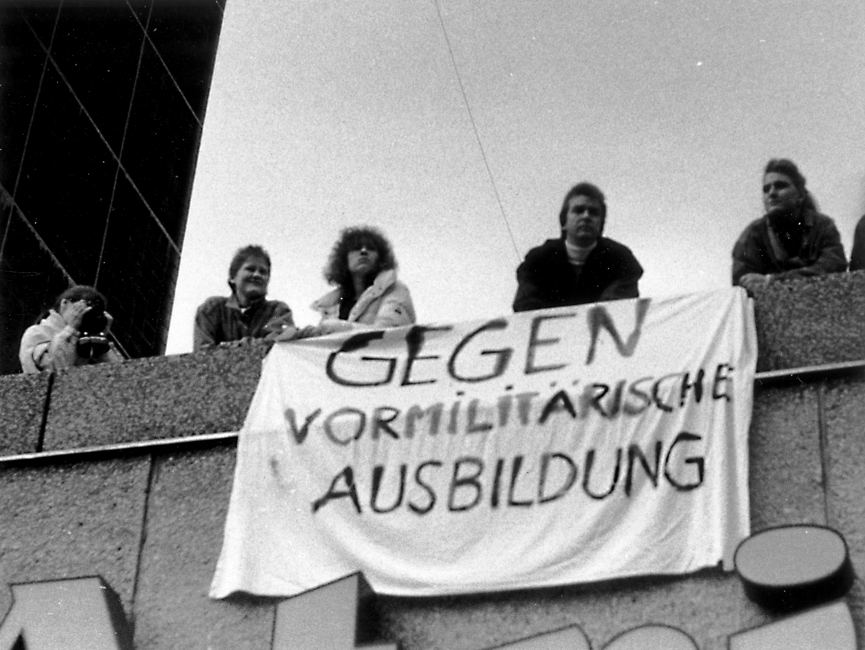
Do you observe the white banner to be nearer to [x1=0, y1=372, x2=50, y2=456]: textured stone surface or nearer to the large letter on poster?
the large letter on poster

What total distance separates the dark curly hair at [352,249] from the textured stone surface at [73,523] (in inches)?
51.9

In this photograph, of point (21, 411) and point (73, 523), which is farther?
point (21, 411)

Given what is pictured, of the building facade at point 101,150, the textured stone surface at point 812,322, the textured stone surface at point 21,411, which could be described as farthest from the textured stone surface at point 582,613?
the building facade at point 101,150

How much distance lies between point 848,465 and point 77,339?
3976 millimetres

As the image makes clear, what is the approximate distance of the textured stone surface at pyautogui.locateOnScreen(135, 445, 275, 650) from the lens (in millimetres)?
7484

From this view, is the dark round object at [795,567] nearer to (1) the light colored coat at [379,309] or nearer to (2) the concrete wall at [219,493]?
(2) the concrete wall at [219,493]

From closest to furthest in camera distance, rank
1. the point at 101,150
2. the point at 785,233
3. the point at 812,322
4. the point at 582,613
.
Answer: the point at 582,613, the point at 812,322, the point at 785,233, the point at 101,150

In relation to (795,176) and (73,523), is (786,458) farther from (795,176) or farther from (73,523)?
(73,523)

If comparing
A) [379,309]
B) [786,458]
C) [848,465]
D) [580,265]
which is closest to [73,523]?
[379,309]

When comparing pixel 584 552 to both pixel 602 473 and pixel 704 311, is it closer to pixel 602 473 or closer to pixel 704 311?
pixel 602 473

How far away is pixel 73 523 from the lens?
8.13 m

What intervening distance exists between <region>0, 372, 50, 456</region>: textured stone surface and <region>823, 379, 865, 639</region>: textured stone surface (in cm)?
379

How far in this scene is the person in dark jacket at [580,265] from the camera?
810cm

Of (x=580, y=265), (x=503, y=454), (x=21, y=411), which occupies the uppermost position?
(x=580, y=265)
